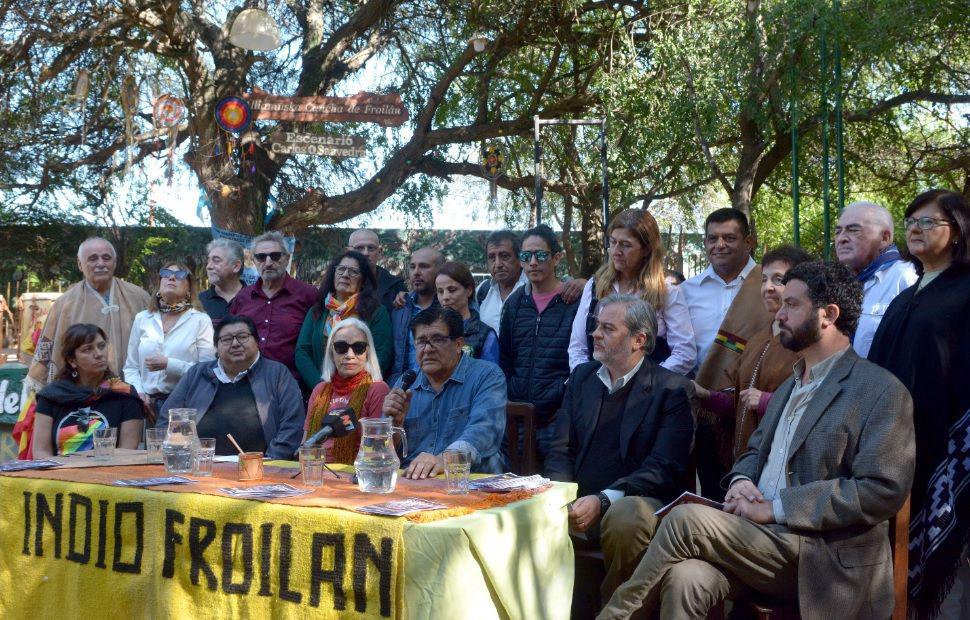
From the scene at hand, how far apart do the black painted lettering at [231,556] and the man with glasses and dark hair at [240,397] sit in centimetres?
150

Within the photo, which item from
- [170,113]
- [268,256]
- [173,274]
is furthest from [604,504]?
[170,113]

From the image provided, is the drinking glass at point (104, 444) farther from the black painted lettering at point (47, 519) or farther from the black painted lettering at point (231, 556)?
the black painted lettering at point (231, 556)

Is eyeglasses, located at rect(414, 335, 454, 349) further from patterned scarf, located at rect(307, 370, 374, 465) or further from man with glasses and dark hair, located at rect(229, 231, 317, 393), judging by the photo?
man with glasses and dark hair, located at rect(229, 231, 317, 393)

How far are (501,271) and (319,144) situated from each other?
388 centimetres

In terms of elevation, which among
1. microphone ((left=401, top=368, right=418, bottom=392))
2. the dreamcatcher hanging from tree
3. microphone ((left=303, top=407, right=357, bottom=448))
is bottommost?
microphone ((left=303, top=407, right=357, bottom=448))

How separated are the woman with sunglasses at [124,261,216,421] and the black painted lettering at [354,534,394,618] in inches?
113

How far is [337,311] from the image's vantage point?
5.19 metres

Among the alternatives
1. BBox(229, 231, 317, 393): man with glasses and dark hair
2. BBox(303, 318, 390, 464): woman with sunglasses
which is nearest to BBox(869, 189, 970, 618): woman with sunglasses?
BBox(303, 318, 390, 464): woman with sunglasses

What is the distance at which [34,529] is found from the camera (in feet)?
11.3

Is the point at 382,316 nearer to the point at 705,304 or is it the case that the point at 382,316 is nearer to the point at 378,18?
the point at 705,304

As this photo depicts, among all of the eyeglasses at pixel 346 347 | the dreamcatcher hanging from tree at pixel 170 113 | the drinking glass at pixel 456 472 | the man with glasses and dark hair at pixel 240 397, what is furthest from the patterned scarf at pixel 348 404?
the dreamcatcher hanging from tree at pixel 170 113

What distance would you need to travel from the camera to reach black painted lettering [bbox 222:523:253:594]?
2.94 metres

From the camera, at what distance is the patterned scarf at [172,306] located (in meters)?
5.45

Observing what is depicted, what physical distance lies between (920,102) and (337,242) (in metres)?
8.97
